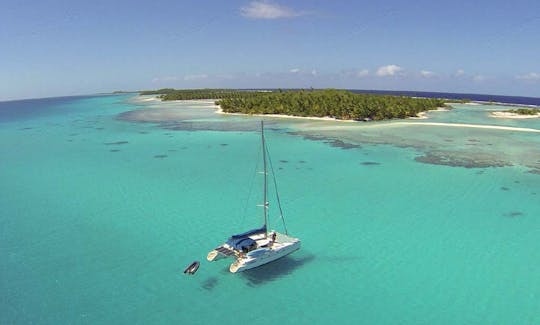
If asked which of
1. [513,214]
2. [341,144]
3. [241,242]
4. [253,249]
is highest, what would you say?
[341,144]

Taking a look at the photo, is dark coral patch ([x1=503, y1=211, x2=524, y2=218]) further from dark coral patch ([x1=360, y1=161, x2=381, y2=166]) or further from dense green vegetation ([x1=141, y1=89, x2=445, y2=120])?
dense green vegetation ([x1=141, y1=89, x2=445, y2=120])

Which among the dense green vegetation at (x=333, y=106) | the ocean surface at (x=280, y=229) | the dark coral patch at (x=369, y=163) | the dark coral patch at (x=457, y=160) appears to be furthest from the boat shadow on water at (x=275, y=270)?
the dense green vegetation at (x=333, y=106)

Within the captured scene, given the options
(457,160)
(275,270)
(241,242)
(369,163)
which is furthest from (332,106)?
(241,242)

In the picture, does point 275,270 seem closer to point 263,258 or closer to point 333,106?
point 263,258

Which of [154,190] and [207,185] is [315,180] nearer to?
[207,185]

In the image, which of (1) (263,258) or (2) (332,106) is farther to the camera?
(2) (332,106)

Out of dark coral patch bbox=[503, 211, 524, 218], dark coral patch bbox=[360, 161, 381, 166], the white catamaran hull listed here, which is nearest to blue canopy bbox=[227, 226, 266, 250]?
the white catamaran hull
